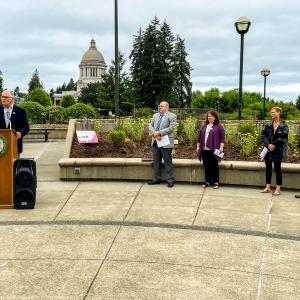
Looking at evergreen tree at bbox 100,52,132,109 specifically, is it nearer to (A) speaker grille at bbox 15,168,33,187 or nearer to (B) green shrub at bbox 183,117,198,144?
(B) green shrub at bbox 183,117,198,144

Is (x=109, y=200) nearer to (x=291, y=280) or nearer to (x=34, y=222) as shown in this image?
(x=34, y=222)

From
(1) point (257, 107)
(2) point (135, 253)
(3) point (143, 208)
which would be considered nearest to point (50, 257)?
(2) point (135, 253)

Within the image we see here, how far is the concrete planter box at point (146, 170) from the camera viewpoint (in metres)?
9.46

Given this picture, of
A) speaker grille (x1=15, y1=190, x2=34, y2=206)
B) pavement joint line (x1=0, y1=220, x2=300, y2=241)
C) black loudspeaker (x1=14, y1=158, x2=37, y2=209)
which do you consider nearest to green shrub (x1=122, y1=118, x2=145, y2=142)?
black loudspeaker (x1=14, y1=158, x2=37, y2=209)

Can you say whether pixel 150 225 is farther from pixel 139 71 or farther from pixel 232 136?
pixel 139 71

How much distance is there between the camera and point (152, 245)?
598cm

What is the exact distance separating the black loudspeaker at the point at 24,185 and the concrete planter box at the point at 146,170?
2.38 meters

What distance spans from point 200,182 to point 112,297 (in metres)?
5.47

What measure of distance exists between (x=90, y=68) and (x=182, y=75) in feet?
343

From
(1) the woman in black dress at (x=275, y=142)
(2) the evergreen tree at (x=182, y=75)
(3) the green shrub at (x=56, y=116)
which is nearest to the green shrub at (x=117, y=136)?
(1) the woman in black dress at (x=275, y=142)

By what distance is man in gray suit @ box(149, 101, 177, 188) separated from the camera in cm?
941

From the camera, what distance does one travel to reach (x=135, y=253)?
568cm

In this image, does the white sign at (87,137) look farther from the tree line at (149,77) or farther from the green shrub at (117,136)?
the tree line at (149,77)

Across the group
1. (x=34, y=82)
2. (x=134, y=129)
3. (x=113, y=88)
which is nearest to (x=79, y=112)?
(x=134, y=129)
